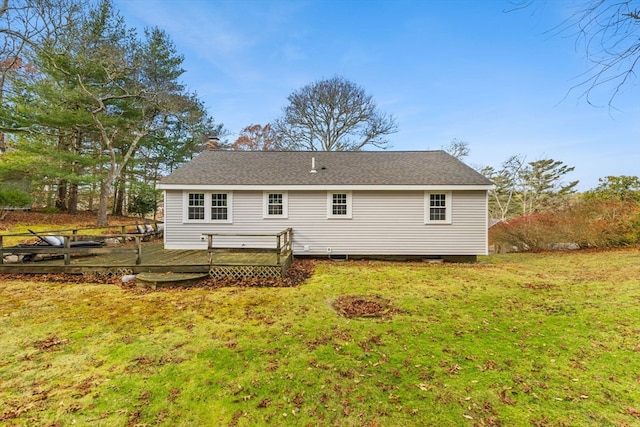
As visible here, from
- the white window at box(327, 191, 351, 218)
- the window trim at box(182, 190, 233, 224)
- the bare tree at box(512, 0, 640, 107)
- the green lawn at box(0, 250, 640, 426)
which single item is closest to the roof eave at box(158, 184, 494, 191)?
the window trim at box(182, 190, 233, 224)

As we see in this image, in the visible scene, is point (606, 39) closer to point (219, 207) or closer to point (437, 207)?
point (437, 207)

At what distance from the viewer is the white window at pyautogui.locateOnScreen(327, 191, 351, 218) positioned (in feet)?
35.4

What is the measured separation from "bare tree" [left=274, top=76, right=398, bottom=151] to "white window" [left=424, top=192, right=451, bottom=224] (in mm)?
14192

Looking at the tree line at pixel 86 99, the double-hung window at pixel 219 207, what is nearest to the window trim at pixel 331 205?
the double-hung window at pixel 219 207

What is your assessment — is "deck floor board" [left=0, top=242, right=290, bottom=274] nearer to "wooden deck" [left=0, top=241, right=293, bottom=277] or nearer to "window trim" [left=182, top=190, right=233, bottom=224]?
"wooden deck" [left=0, top=241, right=293, bottom=277]

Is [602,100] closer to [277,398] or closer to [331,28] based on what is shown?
[277,398]

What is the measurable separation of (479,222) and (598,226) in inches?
320

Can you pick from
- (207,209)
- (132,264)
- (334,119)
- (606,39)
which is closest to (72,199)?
(207,209)

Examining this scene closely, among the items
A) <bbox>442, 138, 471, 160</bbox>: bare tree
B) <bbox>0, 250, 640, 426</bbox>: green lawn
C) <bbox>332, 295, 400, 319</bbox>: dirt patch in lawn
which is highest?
<bbox>442, 138, 471, 160</bbox>: bare tree

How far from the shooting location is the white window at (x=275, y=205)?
35.6ft

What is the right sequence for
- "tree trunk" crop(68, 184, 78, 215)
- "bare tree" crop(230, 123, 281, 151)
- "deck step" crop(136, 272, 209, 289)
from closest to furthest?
"deck step" crop(136, 272, 209, 289)
"tree trunk" crop(68, 184, 78, 215)
"bare tree" crop(230, 123, 281, 151)

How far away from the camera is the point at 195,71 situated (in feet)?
67.5

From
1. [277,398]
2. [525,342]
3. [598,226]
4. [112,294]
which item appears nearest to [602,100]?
[525,342]

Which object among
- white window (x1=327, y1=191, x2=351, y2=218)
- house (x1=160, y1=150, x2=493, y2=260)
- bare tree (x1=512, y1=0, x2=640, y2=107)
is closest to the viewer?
bare tree (x1=512, y1=0, x2=640, y2=107)
